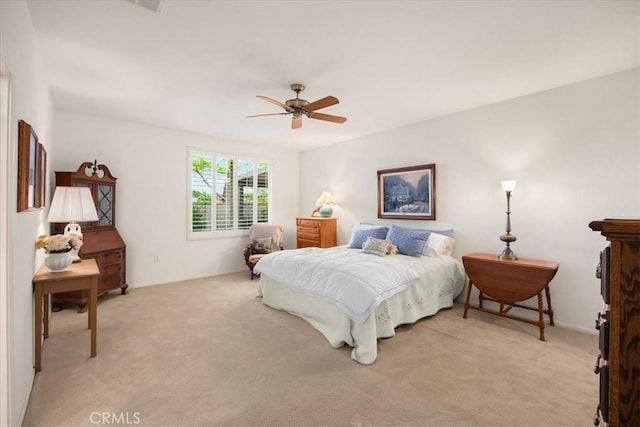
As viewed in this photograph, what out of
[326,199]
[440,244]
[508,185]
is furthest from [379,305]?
[326,199]

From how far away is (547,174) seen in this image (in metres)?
3.11

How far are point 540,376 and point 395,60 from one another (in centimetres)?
270

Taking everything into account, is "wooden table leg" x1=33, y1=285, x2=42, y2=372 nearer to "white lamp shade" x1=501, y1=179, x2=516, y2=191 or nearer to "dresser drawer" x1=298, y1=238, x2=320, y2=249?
"dresser drawer" x1=298, y1=238, x2=320, y2=249

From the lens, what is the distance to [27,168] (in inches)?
70.3

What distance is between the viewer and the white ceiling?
190cm

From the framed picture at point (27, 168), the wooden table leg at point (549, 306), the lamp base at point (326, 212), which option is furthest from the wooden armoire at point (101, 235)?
the wooden table leg at point (549, 306)

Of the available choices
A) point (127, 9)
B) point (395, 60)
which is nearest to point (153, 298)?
point (127, 9)

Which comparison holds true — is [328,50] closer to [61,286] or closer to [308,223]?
[61,286]

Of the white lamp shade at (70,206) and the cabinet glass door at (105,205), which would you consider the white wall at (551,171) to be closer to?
the white lamp shade at (70,206)

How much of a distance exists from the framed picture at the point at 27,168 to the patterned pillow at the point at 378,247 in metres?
3.17

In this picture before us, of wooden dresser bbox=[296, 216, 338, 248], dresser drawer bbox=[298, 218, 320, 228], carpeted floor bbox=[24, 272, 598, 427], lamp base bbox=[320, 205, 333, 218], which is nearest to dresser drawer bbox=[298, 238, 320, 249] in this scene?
wooden dresser bbox=[296, 216, 338, 248]

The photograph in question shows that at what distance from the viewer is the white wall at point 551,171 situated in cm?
271

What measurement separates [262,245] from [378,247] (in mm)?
2295

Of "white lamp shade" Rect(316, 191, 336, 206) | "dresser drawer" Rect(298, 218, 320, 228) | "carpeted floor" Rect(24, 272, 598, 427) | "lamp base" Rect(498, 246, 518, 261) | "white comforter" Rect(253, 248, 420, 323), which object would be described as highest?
"white lamp shade" Rect(316, 191, 336, 206)
